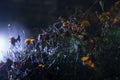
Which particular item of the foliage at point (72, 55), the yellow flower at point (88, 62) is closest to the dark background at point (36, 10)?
the foliage at point (72, 55)

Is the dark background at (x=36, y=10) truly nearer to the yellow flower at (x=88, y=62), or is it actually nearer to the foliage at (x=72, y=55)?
the foliage at (x=72, y=55)

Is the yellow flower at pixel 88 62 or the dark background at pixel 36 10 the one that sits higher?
the dark background at pixel 36 10

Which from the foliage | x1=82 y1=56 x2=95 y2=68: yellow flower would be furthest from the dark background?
x1=82 y1=56 x2=95 y2=68: yellow flower

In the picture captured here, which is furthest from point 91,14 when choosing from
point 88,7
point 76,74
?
point 76,74

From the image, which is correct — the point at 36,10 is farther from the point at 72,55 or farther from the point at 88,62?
the point at 88,62

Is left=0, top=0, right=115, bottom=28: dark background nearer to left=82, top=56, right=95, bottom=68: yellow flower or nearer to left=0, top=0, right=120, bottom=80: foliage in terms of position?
left=0, top=0, right=120, bottom=80: foliage

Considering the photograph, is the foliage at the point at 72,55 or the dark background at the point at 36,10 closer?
the foliage at the point at 72,55

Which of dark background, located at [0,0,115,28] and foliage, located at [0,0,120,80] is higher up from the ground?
dark background, located at [0,0,115,28]

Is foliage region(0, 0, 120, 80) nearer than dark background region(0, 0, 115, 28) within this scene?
Yes

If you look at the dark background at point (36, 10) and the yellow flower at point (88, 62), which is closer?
the yellow flower at point (88, 62)
